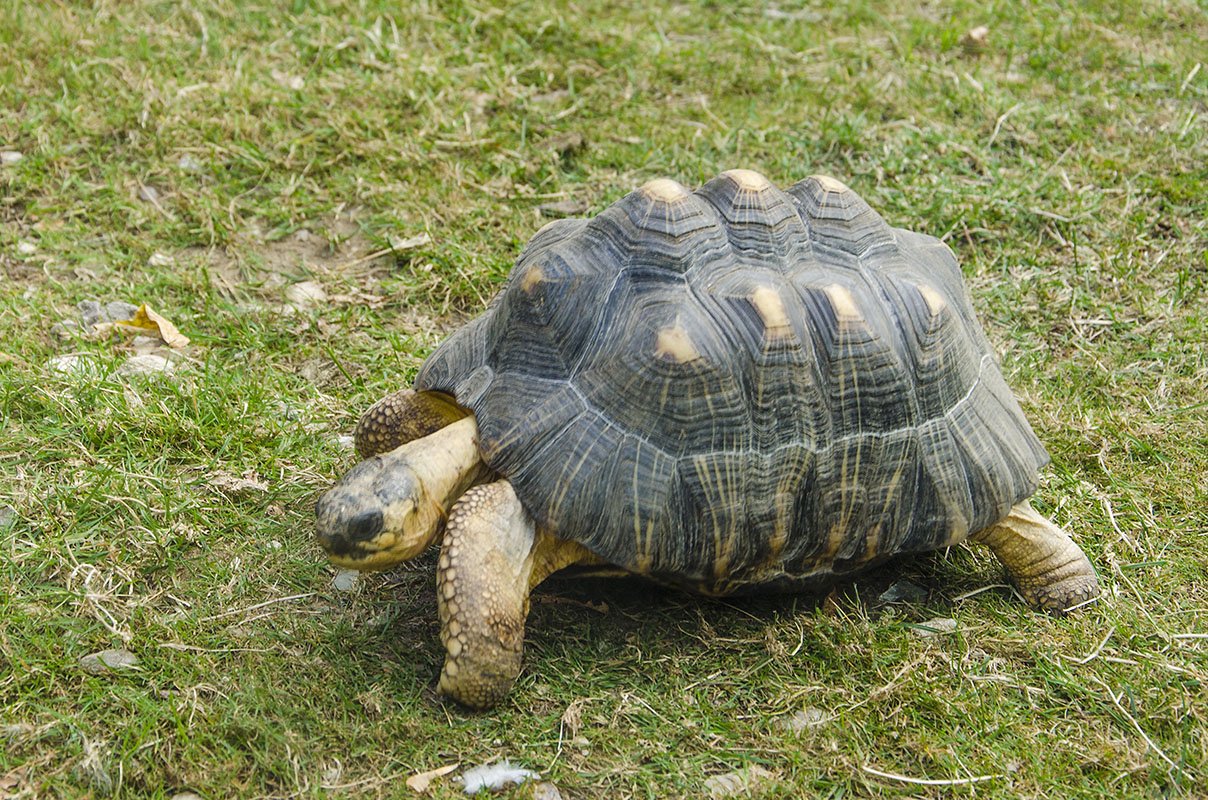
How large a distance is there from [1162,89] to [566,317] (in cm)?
413

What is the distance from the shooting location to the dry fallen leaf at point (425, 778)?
8.71 ft

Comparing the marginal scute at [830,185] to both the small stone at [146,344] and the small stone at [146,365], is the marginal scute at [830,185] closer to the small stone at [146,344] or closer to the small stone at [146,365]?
the small stone at [146,365]

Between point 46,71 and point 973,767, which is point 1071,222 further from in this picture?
point 46,71

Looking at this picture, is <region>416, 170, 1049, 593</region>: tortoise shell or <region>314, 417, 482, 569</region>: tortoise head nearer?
<region>314, 417, 482, 569</region>: tortoise head

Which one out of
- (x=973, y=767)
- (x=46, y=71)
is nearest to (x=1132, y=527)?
(x=973, y=767)

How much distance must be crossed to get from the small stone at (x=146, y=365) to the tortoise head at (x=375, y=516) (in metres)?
1.38

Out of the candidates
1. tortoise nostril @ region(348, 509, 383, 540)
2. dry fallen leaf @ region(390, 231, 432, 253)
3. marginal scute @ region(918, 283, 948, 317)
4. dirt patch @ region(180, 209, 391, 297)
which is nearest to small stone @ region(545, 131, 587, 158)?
dry fallen leaf @ region(390, 231, 432, 253)

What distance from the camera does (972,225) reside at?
16.1 ft

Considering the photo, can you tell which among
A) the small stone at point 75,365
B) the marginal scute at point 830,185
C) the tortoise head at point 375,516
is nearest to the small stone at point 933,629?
the marginal scute at point 830,185

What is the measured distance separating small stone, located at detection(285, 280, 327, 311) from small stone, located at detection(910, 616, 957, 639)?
2445 millimetres

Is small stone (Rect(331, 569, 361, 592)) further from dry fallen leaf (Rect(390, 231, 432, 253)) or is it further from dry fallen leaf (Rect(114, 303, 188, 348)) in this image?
dry fallen leaf (Rect(390, 231, 432, 253))

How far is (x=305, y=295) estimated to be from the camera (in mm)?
4484

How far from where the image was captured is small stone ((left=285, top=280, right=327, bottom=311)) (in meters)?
4.43

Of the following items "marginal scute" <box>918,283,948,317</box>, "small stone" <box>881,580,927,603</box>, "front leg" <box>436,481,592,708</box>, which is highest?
"marginal scute" <box>918,283,948,317</box>
